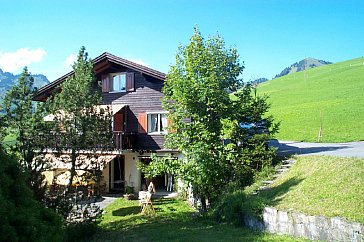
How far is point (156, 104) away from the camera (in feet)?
76.4

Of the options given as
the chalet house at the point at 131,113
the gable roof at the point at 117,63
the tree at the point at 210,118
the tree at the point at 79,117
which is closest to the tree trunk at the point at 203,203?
the tree at the point at 210,118

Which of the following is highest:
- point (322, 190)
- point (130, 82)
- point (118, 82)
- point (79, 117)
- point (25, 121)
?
point (118, 82)

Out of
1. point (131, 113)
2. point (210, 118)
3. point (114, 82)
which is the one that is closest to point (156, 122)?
point (131, 113)

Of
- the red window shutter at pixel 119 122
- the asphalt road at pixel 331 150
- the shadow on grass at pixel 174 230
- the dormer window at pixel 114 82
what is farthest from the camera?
the dormer window at pixel 114 82

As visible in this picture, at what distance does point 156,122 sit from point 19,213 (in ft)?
54.8

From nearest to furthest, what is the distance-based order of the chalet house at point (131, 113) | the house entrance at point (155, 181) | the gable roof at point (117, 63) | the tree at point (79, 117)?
the tree at point (79, 117) → the gable roof at point (117, 63) → the chalet house at point (131, 113) → the house entrance at point (155, 181)

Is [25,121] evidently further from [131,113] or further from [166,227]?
[131,113]

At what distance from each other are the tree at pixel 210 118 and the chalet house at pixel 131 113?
22.4 feet

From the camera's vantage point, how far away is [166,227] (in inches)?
559

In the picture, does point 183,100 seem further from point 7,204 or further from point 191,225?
point 7,204

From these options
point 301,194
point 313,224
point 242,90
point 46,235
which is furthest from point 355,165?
point 46,235

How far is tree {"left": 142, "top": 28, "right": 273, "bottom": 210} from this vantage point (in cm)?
1499

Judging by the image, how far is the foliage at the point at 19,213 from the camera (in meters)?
6.25

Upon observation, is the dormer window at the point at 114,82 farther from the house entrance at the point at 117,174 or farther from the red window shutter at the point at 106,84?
the house entrance at the point at 117,174
